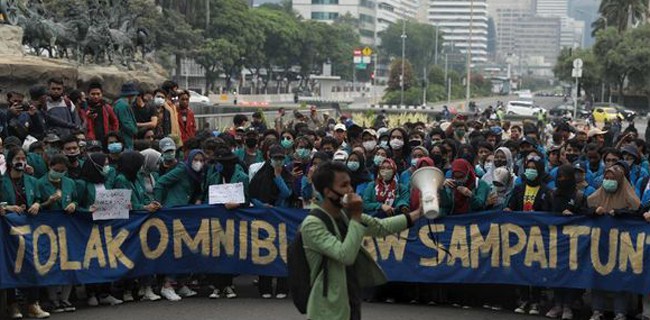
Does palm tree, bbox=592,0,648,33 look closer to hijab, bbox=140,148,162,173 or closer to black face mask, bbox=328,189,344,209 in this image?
hijab, bbox=140,148,162,173

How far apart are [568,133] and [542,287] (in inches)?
230

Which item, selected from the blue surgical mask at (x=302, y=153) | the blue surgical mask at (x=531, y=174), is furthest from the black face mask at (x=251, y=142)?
the blue surgical mask at (x=531, y=174)

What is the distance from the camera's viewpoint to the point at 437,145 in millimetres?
12102

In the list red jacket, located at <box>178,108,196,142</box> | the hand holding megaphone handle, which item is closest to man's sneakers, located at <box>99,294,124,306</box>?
the hand holding megaphone handle

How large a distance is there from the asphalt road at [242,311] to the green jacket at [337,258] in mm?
3429

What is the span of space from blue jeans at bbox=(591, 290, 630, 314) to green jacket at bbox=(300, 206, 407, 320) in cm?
398

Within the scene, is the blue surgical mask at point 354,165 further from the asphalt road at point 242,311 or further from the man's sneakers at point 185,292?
the man's sneakers at point 185,292

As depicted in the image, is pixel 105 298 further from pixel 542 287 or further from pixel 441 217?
pixel 542 287

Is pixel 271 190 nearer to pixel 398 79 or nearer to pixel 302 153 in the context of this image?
pixel 302 153

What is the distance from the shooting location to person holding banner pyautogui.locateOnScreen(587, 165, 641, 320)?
9.62 meters

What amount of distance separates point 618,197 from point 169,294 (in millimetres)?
4179

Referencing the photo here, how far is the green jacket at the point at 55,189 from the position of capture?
9766mm

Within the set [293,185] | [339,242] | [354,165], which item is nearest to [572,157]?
[354,165]

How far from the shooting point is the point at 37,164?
10555 mm
